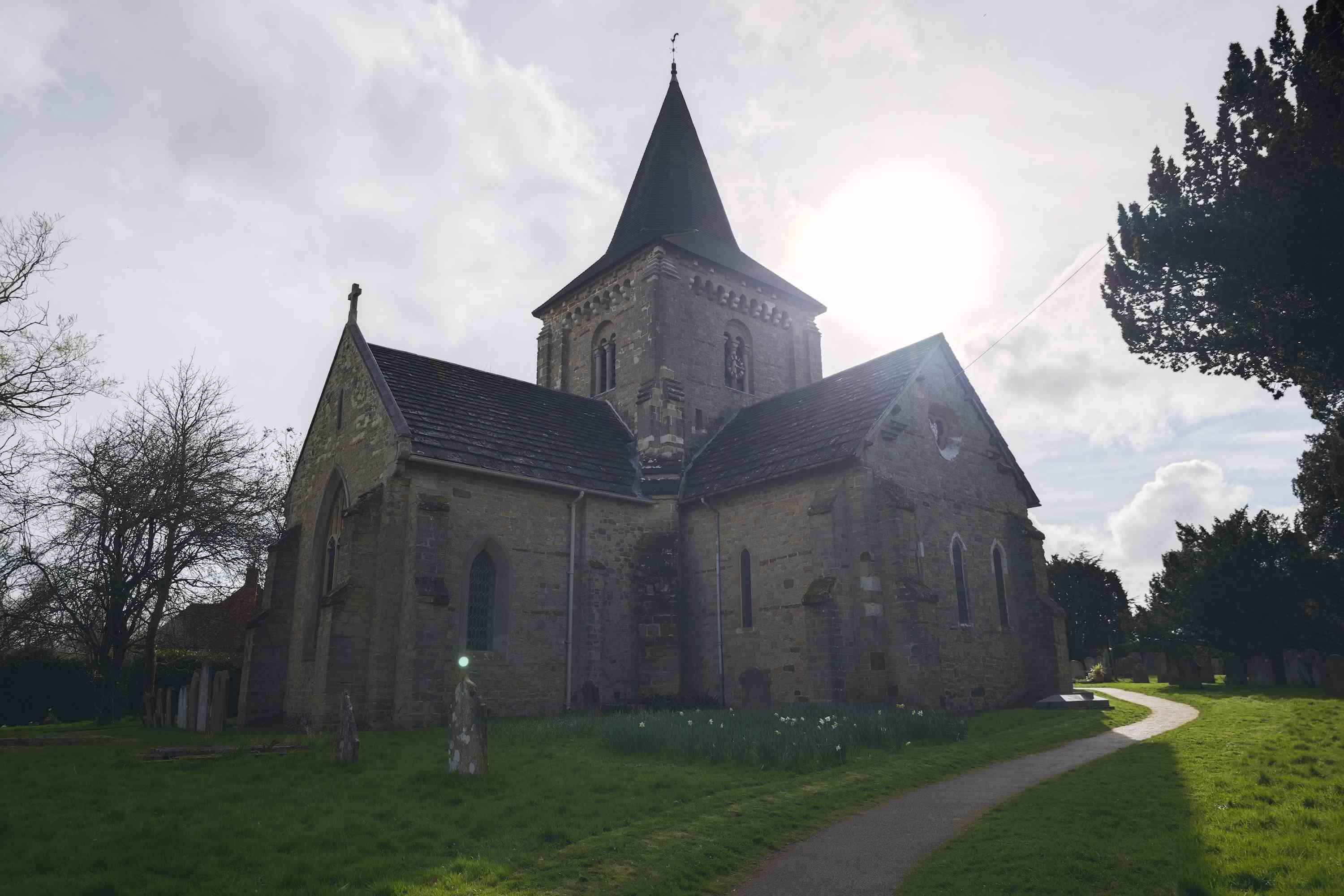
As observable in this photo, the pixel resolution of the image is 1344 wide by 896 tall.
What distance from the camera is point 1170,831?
739cm

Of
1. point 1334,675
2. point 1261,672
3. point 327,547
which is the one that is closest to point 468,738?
point 327,547

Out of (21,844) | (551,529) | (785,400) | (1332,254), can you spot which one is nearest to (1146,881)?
(21,844)

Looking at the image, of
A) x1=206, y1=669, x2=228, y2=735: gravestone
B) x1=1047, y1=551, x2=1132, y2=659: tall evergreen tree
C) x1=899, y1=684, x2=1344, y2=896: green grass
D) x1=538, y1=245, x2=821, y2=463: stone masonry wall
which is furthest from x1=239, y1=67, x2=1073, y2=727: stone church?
x1=1047, y1=551, x2=1132, y2=659: tall evergreen tree

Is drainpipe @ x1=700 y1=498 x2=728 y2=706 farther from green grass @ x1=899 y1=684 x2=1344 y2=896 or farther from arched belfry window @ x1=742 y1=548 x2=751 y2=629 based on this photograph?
green grass @ x1=899 y1=684 x2=1344 y2=896

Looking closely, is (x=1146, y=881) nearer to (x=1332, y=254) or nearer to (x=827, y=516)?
(x=1332, y=254)

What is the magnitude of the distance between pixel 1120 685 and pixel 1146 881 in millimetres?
29990

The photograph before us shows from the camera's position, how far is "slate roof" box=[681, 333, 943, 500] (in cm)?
1997

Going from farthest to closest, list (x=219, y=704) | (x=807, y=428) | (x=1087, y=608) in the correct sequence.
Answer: (x=1087, y=608), (x=807, y=428), (x=219, y=704)

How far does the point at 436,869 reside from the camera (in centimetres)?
687

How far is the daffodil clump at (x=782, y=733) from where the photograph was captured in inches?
459

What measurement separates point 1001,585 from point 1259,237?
1136cm

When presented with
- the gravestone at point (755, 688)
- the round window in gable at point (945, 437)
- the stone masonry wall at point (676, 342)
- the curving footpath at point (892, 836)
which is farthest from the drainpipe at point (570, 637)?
the curving footpath at point (892, 836)

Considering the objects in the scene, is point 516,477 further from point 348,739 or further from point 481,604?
point 348,739

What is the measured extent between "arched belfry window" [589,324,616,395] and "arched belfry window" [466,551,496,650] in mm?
10214
